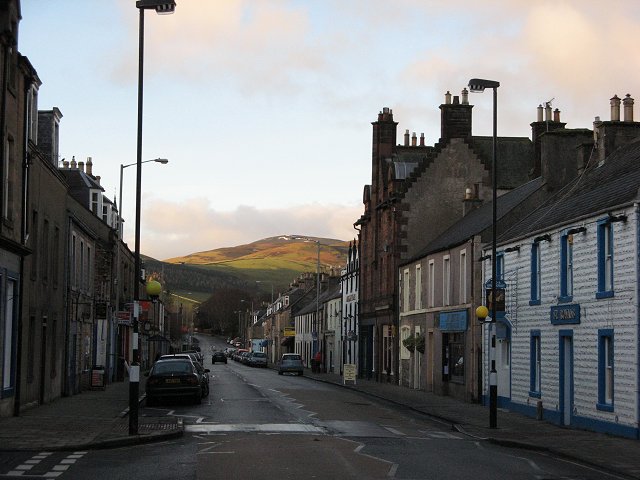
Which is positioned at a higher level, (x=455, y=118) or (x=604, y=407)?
(x=455, y=118)

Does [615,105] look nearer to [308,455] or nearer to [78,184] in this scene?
[308,455]

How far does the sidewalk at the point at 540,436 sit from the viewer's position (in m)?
19.2

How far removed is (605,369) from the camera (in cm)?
2544

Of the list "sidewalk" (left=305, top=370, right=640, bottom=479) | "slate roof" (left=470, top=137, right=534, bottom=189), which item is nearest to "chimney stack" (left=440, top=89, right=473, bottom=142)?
"slate roof" (left=470, top=137, right=534, bottom=189)

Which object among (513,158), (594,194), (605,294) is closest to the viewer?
(605,294)

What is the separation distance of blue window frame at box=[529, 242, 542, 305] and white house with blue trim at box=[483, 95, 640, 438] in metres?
0.03

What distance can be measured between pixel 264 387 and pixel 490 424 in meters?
22.0

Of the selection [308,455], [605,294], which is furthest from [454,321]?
[308,455]

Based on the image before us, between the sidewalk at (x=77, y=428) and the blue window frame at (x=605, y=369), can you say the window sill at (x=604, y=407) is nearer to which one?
the blue window frame at (x=605, y=369)

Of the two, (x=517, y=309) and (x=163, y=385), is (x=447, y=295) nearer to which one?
(x=517, y=309)

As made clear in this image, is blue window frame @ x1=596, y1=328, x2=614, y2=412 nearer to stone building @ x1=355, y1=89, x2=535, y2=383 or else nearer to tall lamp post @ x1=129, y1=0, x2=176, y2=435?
tall lamp post @ x1=129, y1=0, x2=176, y2=435

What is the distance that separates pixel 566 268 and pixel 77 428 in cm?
1420

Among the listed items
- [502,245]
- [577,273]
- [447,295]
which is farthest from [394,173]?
[577,273]

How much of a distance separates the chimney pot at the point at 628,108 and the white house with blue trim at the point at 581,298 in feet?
0.17
